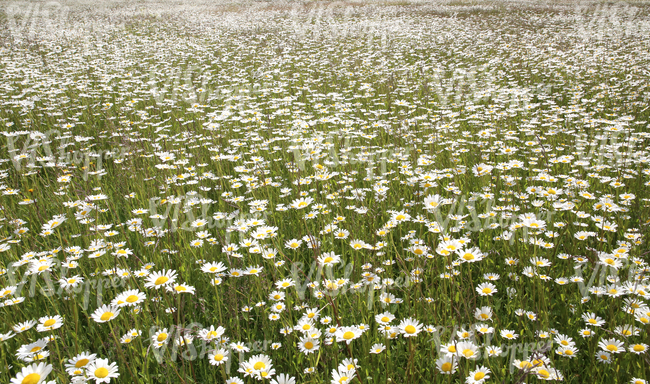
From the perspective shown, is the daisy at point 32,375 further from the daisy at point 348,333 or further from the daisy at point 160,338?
the daisy at point 348,333

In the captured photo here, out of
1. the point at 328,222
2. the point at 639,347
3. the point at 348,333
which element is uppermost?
the point at 348,333

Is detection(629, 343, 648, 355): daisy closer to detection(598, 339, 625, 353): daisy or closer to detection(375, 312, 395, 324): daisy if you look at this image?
detection(598, 339, 625, 353): daisy

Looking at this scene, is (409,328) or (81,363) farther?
(409,328)

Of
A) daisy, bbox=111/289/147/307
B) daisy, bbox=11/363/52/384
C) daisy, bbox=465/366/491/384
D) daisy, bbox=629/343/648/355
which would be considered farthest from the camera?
daisy, bbox=111/289/147/307

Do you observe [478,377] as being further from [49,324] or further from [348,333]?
[49,324]

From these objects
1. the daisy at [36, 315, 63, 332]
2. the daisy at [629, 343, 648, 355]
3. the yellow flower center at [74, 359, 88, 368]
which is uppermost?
the yellow flower center at [74, 359, 88, 368]

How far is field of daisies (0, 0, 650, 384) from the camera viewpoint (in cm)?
189

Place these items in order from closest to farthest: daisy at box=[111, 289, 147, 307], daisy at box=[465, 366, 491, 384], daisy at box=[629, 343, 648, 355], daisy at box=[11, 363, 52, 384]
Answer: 1. daisy at box=[11, 363, 52, 384]
2. daisy at box=[465, 366, 491, 384]
3. daisy at box=[629, 343, 648, 355]
4. daisy at box=[111, 289, 147, 307]

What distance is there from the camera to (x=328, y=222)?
10.2ft

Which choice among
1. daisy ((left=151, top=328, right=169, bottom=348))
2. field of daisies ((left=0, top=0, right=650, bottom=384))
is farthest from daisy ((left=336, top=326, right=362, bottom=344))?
daisy ((left=151, top=328, right=169, bottom=348))

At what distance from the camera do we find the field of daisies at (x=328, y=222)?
189 cm

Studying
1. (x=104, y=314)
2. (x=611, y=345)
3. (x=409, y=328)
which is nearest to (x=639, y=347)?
(x=611, y=345)

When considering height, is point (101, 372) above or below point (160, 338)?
above

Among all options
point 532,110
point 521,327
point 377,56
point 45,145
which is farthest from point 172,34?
point 521,327
